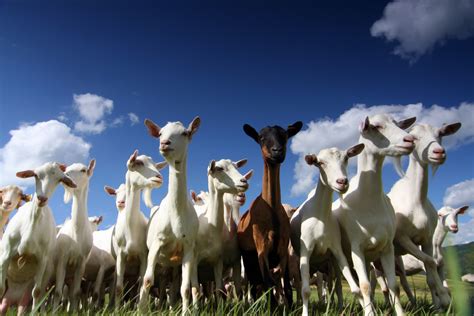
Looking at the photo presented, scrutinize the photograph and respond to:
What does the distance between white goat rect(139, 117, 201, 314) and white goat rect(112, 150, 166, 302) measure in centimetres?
85

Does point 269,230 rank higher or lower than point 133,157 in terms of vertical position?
lower

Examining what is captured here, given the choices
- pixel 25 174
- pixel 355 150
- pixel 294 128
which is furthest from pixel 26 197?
pixel 355 150

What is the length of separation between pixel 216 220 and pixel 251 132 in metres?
1.87

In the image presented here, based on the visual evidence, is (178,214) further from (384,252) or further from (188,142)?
(384,252)

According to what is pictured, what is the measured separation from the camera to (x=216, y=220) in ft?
26.2

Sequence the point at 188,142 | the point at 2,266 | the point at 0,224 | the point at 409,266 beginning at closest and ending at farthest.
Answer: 1. the point at 2,266
2. the point at 188,142
3. the point at 0,224
4. the point at 409,266

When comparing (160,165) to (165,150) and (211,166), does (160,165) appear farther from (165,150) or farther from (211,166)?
(165,150)


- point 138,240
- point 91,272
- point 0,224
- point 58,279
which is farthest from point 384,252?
point 0,224

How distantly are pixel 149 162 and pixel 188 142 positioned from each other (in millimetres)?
1673

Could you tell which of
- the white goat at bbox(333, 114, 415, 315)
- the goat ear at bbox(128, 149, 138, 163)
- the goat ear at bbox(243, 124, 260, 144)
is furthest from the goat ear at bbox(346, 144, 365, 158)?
the goat ear at bbox(128, 149, 138, 163)

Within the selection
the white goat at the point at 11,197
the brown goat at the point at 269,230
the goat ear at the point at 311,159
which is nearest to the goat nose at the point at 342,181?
the goat ear at the point at 311,159

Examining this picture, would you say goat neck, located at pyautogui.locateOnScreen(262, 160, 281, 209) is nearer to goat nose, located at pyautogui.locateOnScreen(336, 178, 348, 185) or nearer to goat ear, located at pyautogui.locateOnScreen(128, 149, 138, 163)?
goat nose, located at pyautogui.locateOnScreen(336, 178, 348, 185)

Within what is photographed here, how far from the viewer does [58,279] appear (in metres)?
7.56

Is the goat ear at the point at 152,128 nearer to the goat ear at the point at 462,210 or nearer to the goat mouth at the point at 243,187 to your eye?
the goat mouth at the point at 243,187
